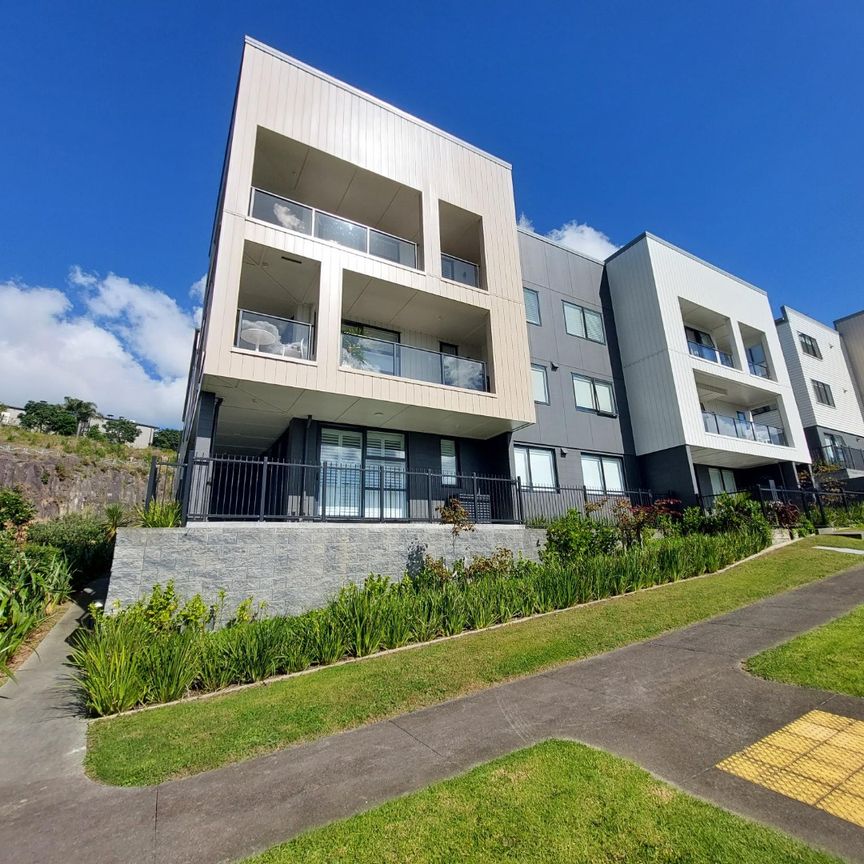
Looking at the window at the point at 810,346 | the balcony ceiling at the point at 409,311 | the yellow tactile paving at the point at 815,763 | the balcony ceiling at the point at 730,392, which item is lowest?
the yellow tactile paving at the point at 815,763

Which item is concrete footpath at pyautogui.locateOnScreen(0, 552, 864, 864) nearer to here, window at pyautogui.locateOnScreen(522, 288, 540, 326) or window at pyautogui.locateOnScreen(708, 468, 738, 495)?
window at pyautogui.locateOnScreen(522, 288, 540, 326)

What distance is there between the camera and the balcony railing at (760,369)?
23.9m

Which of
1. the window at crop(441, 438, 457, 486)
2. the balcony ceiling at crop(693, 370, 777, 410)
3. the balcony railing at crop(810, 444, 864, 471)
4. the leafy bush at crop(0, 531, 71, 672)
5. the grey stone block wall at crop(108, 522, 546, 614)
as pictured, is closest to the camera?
the grey stone block wall at crop(108, 522, 546, 614)

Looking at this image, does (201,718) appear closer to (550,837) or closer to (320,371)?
(550,837)

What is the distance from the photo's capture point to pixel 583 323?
20359 millimetres

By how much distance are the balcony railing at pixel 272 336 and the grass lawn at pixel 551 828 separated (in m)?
9.78

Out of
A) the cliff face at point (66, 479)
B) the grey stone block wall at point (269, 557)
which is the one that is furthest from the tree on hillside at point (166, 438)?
the grey stone block wall at point (269, 557)

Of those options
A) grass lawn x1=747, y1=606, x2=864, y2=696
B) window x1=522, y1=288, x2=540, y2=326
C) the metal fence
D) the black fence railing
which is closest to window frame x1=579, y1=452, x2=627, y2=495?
the black fence railing

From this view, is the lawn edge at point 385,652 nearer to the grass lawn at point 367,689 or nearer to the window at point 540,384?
the grass lawn at point 367,689

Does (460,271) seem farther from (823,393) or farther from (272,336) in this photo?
(823,393)

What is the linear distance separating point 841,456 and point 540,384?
22.0 meters

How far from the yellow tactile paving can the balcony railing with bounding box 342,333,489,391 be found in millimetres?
10662

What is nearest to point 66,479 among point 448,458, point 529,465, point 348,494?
point 348,494

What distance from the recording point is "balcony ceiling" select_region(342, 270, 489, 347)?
1375 cm
